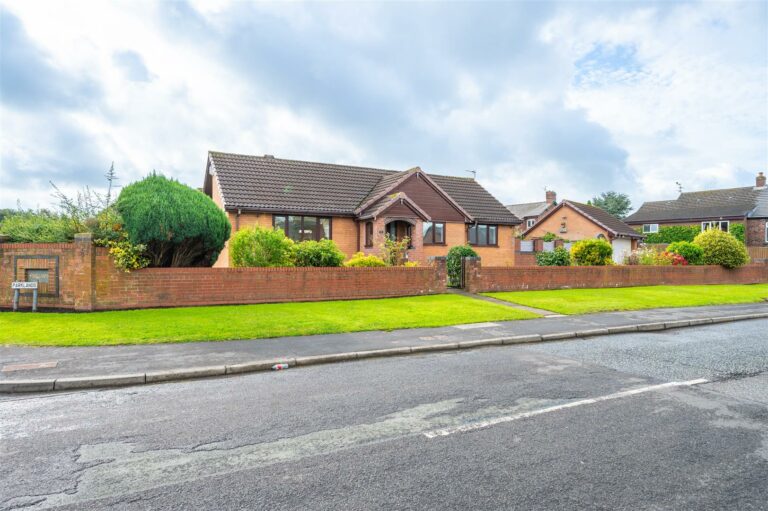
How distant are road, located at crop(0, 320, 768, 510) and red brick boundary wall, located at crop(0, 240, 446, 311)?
7282mm

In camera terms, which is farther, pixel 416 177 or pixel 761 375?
pixel 416 177

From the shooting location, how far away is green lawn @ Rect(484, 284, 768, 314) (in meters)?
15.5

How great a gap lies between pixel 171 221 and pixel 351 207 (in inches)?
521

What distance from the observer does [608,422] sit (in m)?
5.14

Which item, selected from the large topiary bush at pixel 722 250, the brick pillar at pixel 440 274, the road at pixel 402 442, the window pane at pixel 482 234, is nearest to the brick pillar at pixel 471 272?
the brick pillar at pixel 440 274

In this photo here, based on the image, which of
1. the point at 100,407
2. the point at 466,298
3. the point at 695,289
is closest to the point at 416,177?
the point at 466,298

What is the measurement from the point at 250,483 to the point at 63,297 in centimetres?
1181

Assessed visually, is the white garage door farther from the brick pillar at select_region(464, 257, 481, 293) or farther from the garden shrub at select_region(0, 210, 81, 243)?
the garden shrub at select_region(0, 210, 81, 243)

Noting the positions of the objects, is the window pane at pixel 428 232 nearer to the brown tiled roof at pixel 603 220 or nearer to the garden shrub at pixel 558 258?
the garden shrub at pixel 558 258

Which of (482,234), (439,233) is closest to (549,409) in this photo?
(439,233)

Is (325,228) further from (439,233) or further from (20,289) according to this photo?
(20,289)

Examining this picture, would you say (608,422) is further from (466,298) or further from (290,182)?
(290,182)

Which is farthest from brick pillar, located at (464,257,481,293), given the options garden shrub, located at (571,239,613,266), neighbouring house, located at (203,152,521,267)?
garden shrub, located at (571,239,613,266)

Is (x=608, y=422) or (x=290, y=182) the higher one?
(x=290, y=182)
